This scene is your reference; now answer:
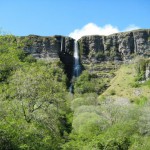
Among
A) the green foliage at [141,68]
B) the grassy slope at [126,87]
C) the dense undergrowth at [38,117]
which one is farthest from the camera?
the green foliage at [141,68]

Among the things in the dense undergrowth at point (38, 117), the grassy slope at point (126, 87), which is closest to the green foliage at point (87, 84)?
the grassy slope at point (126, 87)

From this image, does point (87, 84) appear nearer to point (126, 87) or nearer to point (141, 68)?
point (126, 87)

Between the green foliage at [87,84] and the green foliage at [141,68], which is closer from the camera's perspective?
the green foliage at [87,84]

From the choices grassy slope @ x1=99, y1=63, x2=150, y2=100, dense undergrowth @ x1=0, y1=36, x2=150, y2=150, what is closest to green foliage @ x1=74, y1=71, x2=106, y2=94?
grassy slope @ x1=99, y1=63, x2=150, y2=100

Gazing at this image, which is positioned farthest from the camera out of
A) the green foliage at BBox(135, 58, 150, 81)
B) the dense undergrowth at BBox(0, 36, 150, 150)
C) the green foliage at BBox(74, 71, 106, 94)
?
the green foliage at BBox(135, 58, 150, 81)

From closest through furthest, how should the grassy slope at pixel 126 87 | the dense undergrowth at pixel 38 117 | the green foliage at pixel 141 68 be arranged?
the dense undergrowth at pixel 38 117, the grassy slope at pixel 126 87, the green foliage at pixel 141 68

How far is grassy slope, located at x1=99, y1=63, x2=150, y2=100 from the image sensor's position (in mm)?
167000

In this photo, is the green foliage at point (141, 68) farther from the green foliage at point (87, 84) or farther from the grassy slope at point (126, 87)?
the green foliage at point (87, 84)

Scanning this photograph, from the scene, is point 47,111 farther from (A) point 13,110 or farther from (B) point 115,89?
(B) point 115,89

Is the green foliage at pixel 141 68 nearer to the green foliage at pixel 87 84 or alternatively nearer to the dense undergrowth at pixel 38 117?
the green foliage at pixel 87 84

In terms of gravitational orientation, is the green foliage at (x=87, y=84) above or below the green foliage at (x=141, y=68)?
below

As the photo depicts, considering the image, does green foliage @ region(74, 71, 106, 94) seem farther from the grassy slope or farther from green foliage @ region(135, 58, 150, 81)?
green foliage @ region(135, 58, 150, 81)

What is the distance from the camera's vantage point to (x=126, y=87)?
177125 mm

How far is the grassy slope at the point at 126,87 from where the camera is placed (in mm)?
167000
